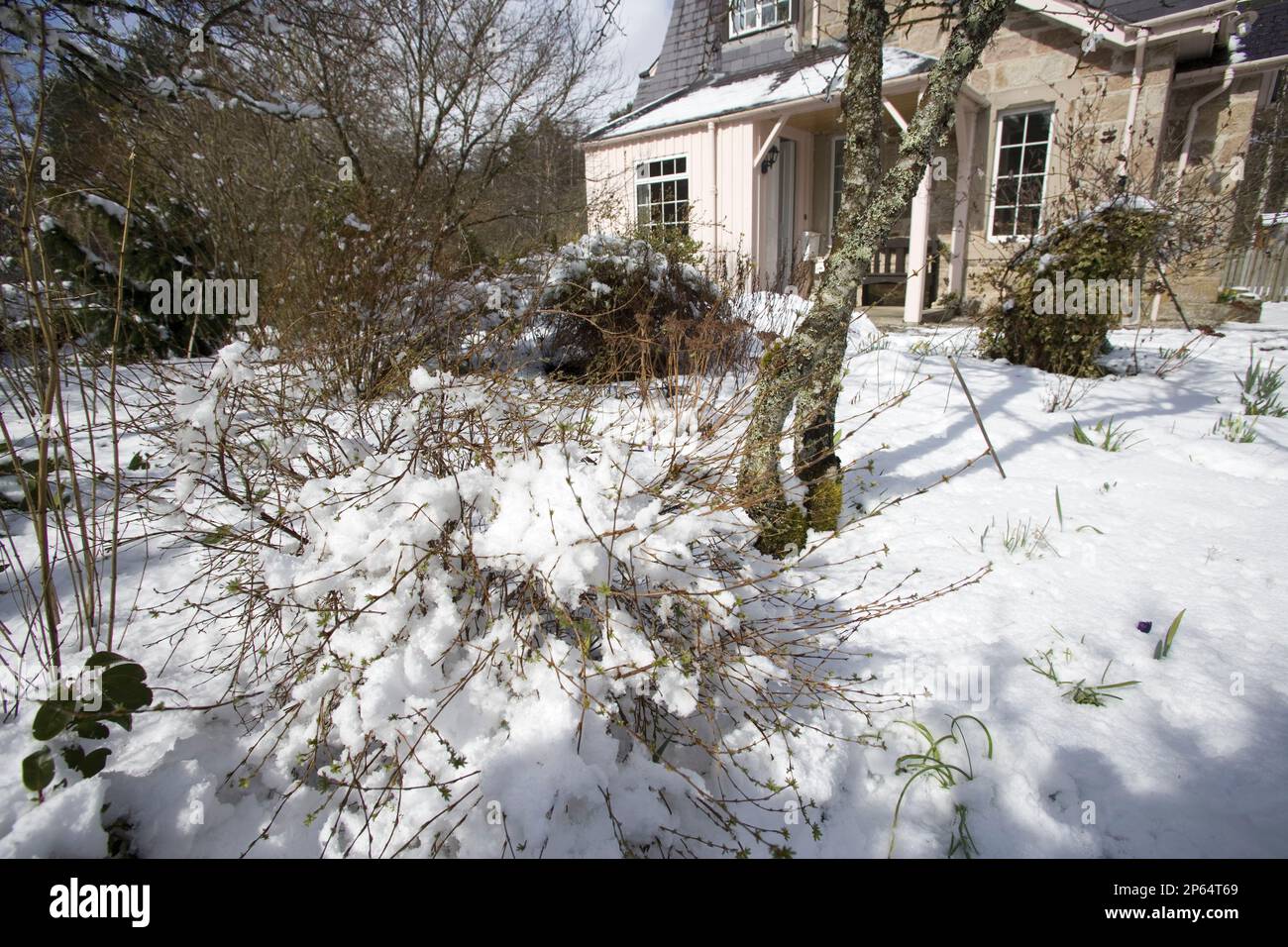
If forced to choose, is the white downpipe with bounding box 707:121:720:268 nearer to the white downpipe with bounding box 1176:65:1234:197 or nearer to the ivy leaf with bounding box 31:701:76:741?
the white downpipe with bounding box 1176:65:1234:197

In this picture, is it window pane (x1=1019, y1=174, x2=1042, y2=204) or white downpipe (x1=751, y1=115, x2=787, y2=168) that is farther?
white downpipe (x1=751, y1=115, x2=787, y2=168)

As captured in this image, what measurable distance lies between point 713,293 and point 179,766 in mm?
4393

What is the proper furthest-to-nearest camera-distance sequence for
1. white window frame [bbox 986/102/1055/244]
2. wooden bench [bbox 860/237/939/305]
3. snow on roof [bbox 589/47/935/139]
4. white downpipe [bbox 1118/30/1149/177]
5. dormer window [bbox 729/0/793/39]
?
dormer window [bbox 729/0/793/39]
wooden bench [bbox 860/237/939/305]
snow on roof [bbox 589/47/935/139]
white window frame [bbox 986/102/1055/244]
white downpipe [bbox 1118/30/1149/177]

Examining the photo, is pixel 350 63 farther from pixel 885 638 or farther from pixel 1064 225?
pixel 885 638

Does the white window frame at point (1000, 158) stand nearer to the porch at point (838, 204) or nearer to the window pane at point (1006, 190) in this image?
the window pane at point (1006, 190)

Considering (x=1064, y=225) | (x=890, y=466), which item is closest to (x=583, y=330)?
(x=890, y=466)

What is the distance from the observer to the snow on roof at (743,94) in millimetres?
7227

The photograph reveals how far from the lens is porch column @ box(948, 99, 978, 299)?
286 inches

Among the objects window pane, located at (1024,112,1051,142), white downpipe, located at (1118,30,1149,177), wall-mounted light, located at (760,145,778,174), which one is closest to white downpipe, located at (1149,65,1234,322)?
white downpipe, located at (1118,30,1149,177)

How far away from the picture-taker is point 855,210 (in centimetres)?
224

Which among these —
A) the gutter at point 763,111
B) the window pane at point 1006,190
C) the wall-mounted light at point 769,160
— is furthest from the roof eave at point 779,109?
the window pane at point 1006,190

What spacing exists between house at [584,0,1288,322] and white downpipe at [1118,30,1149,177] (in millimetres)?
19

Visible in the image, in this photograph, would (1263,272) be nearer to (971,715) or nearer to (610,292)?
(610,292)

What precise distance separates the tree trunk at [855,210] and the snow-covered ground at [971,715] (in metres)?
0.50
